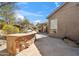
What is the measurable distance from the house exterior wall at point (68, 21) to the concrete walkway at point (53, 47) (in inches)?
6.9

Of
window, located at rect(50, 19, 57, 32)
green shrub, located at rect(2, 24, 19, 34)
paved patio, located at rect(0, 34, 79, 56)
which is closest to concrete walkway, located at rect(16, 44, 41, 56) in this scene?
paved patio, located at rect(0, 34, 79, 56)

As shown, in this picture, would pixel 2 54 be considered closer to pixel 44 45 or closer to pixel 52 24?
pixel 44 45

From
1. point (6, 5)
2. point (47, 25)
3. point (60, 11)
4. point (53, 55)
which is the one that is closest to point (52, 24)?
point (47, 25)

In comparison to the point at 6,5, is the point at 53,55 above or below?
below

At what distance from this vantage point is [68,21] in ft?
12.9

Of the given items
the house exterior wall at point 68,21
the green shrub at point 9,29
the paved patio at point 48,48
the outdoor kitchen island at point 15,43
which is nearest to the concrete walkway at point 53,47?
the paved patio at point 48,48

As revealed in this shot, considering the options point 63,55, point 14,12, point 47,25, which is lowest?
point 63,55

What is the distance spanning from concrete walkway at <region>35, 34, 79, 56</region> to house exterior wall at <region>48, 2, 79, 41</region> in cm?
18

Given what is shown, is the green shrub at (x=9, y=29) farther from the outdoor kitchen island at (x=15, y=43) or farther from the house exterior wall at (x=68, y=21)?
the house exterior wall at (x=68, y=21)

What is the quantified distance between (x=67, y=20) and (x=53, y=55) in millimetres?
988

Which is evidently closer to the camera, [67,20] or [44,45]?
[44,45]

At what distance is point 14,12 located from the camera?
355 centimetres

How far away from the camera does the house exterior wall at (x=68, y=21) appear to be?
3.82 m

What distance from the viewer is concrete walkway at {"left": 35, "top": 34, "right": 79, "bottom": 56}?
345 centimetres
